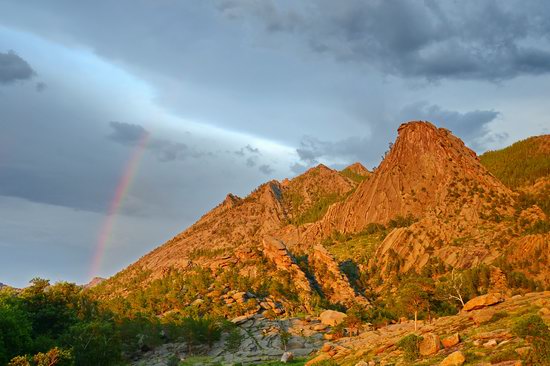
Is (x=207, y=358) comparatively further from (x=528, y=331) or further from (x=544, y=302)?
(x=528, y=331)

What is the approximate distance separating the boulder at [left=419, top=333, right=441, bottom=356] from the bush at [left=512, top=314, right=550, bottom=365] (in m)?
8.01

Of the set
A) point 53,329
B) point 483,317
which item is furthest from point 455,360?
point 53,329

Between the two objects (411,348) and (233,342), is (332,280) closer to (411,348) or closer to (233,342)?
(233,342)

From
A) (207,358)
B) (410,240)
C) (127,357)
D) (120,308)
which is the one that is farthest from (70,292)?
(410,240)

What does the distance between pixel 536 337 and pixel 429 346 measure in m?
12.5

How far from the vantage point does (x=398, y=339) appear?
182 ft

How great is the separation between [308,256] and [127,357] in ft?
265

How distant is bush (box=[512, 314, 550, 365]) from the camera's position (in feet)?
98.5

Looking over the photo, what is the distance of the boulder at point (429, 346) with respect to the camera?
43.0 m

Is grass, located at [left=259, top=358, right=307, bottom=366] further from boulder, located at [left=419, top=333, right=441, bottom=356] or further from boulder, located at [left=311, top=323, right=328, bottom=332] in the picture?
boulder, located at [left=419, top=333, right=441, bottom=356]

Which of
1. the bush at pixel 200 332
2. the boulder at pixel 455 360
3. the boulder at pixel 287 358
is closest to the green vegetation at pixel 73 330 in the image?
the bush at pixel 200 332

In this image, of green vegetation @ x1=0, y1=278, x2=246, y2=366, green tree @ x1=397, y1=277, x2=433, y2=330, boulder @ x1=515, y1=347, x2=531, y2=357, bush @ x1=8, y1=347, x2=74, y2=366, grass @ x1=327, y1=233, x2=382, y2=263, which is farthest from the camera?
grass @ x1=327, y1=233, x2=382, y2=263

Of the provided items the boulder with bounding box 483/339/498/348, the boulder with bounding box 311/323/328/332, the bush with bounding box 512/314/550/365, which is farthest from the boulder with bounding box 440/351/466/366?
the boulder with bounding box 311/323/328/332

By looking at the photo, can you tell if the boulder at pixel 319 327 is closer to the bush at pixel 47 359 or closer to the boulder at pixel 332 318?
the boulder at pixel 332 318
